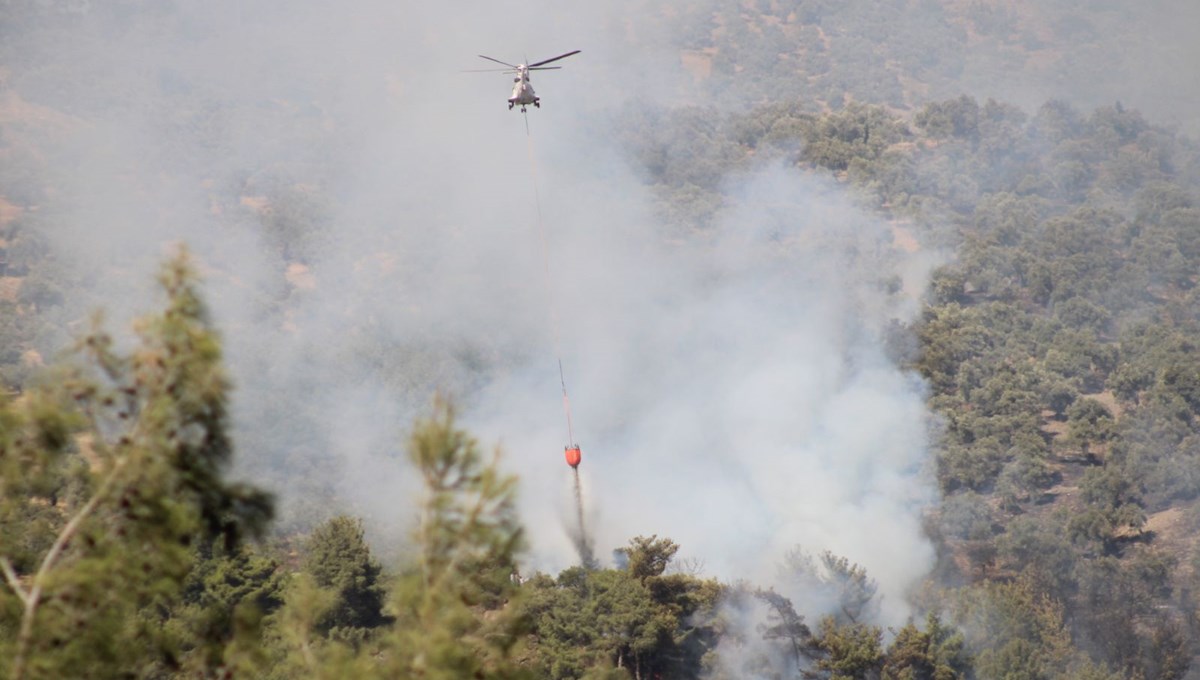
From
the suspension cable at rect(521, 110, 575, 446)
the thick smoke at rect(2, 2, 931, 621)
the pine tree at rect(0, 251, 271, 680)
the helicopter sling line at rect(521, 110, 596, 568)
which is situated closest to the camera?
the pine tree at rect(0, 251, 271, 680)

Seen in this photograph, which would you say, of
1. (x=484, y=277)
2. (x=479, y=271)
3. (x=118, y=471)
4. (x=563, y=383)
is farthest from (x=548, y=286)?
(x=118, y=471)

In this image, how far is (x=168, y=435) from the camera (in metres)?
13.9

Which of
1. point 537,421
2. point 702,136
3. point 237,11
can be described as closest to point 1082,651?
point 537,421

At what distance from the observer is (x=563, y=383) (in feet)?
211

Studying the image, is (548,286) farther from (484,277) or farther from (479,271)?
(479,271)

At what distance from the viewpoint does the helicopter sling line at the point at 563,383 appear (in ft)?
159

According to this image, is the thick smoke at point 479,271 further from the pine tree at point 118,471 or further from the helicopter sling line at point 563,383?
the pine tree at point 118,471

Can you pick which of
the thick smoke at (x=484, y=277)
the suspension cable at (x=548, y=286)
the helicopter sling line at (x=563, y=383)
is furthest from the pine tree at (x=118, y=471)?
the suspension cable at (x=548, y=286)

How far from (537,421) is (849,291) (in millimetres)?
22090

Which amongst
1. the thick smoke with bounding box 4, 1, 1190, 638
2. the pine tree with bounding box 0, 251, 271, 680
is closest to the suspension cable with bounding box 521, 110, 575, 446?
the thick smoke with bounding box 4, 1, 1190, 638

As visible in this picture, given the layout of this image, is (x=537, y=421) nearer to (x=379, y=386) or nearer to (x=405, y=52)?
(x=379, y=386)

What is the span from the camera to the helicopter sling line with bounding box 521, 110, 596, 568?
159 feet

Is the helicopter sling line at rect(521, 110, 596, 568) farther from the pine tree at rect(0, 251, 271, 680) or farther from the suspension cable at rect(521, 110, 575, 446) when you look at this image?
the pine tree at rect(0, 251, 271, 680)

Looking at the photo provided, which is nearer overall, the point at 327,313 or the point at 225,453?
the point at 225,453
